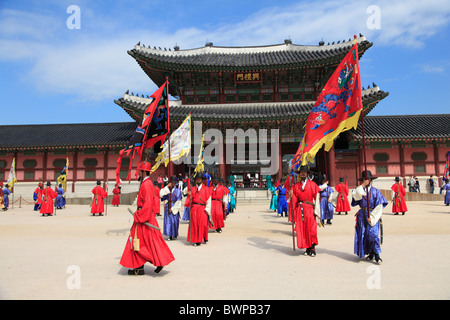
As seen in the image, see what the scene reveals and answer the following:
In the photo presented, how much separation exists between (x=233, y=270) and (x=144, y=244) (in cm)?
149

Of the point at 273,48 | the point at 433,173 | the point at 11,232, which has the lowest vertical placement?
the point at 11,232

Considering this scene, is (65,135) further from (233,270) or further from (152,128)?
(233,270)

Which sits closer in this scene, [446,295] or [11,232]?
[446,295]

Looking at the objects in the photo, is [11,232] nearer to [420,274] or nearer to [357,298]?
[357,298]

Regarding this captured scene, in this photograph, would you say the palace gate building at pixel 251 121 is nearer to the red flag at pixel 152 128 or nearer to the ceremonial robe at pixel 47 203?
the ceremonial robe at pixel 47 203

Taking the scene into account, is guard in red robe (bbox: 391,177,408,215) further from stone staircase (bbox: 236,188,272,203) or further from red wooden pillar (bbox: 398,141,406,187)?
red wooden pillar (bbox: 398,141,406,187)

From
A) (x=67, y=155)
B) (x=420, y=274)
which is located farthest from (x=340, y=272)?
(x=67, y=155)

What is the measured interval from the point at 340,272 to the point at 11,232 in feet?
30.9

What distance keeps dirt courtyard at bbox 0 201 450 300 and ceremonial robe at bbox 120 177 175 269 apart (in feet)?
0.78

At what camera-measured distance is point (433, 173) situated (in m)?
21.5

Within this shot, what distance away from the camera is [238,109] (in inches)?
866

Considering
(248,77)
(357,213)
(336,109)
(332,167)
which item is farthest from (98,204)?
(332,167)
